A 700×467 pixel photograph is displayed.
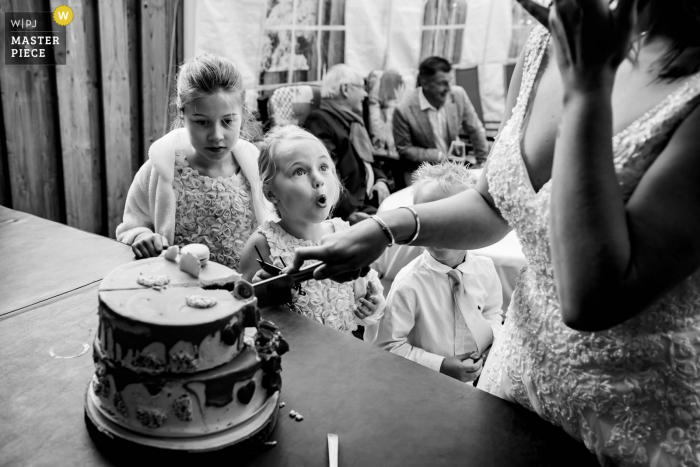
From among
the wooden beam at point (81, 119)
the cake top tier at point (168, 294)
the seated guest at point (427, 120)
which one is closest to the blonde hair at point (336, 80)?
the seated guest at point (427, 120)

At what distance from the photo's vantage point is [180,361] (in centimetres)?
94

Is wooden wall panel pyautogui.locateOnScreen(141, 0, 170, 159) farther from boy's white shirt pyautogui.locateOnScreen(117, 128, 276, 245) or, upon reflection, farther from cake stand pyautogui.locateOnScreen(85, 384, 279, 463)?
cake stand pyautogui.locateOnScreen(85, 384, 279, 463)

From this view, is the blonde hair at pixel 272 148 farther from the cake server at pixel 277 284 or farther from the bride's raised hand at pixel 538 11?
the bride's raised hand at pixel 538 11

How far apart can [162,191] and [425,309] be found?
117 cm

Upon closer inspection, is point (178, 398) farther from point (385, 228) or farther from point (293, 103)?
point (293, 103)

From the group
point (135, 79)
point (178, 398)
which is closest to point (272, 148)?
point (178, 398)

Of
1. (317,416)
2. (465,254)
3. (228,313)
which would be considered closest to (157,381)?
(228,313)

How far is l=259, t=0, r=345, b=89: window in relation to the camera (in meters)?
4.82

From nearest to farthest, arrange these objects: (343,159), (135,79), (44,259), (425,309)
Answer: (44,259) < (425,309) < (135,79) < (343,159)

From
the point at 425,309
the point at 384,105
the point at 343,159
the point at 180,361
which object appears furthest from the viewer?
the point at 384,105

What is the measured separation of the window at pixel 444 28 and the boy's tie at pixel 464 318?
532 centimetres

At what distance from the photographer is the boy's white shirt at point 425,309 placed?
220 cm

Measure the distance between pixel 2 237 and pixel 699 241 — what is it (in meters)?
2.06

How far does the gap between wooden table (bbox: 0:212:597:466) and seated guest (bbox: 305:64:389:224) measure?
3.08 meters
